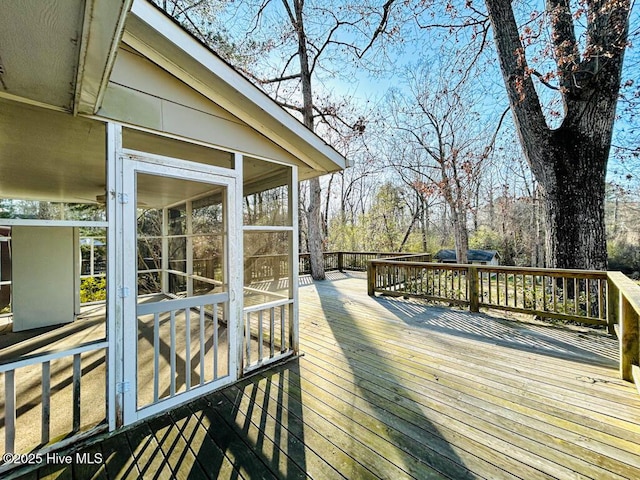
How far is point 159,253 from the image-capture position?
4.79m

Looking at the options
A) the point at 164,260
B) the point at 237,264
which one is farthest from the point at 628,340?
the point at 164,260

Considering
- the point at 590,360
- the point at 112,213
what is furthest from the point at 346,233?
the point at 112,213

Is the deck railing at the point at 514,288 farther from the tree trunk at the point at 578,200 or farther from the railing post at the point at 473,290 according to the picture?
the tree trunk at the point at 578,200

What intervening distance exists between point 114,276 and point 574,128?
6765mm

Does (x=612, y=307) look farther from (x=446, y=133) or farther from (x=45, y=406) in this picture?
(x=446, y=133)

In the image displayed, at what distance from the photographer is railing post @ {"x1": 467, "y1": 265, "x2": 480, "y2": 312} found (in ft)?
16.4

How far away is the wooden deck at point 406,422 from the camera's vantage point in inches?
67.6

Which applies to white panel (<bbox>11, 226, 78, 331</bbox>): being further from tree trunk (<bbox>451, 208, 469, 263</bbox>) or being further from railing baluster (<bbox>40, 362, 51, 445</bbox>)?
tree trunk (<bbox>451, 208, 469, 263</bbox>)

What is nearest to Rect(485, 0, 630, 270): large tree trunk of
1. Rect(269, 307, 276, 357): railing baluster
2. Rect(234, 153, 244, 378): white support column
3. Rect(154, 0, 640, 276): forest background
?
Rect(154, 0, 640, 276): forest background

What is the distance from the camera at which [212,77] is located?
7.82ft

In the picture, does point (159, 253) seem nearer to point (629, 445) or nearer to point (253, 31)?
point (629, 445)

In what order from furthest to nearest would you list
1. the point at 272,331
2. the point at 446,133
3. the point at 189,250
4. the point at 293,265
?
1. the point at 446,133
2. the point at 189,250
3. the point at 293,265
4. the point at 272,331

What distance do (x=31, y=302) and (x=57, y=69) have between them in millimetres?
4709

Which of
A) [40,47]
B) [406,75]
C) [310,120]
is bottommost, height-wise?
[40,47]
